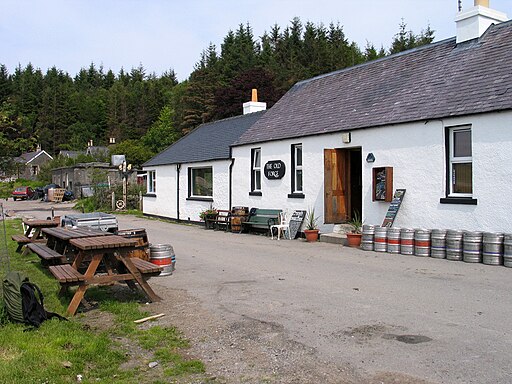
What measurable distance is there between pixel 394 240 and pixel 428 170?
1.98m

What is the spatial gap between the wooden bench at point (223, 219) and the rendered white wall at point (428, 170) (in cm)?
311

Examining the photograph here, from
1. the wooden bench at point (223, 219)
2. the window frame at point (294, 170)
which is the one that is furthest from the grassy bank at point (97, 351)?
the wooden bench at point (223, 219)

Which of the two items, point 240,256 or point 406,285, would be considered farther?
point 240,256

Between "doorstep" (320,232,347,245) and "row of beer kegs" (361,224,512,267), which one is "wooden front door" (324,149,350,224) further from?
"row of beer kegs" (361,224,512,267)

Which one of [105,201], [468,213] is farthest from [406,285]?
[105,201]

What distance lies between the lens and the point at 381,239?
12.4 metres

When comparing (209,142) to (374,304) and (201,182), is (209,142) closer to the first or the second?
(201,182)

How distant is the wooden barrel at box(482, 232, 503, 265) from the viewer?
10336 mm

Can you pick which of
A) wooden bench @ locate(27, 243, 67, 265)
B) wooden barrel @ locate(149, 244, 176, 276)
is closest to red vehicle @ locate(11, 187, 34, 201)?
wooden bench @ locate(27, 243, 67, 265)

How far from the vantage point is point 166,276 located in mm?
9555

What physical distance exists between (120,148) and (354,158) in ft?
169

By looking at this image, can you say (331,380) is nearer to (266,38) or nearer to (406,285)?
(406,285)

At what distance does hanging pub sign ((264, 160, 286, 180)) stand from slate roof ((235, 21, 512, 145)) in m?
0.88

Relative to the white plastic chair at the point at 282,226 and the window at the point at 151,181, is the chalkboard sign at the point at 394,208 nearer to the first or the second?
the white plastic chair at the point at 282,226
